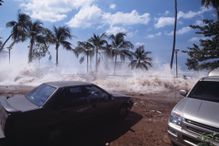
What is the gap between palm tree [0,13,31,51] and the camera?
31.9 metres

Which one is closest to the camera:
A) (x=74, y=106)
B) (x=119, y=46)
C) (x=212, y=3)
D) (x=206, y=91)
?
(x=206, y=91)

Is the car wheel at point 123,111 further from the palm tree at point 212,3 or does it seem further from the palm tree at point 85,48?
the palm tree at point 85,48

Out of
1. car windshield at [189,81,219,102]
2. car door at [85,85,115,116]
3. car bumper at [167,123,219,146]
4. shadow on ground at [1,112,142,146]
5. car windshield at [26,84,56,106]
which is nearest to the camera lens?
car bumper at [167,123,219,146]

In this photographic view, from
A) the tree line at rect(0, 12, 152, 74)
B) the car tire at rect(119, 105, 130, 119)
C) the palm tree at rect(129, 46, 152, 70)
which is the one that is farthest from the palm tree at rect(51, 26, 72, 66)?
the car tire at rect(119, 105, 130, 119)

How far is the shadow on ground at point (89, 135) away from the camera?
17.8ft

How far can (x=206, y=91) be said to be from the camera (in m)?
5.46

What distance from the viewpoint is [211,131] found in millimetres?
3990

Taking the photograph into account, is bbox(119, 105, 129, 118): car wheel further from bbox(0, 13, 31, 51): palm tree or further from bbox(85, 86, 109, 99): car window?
bbox(0, 13, 31, 51): palm tree

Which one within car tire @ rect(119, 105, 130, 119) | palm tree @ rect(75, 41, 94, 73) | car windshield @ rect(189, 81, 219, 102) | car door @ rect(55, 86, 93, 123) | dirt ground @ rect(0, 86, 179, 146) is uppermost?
palm tree @ rect(75, 41, 94, 73)

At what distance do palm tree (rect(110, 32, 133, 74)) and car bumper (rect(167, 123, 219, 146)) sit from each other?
134 ft

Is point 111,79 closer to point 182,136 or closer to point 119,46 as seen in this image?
point 182,136

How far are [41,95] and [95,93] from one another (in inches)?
61.7

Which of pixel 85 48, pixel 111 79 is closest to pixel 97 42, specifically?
pixel 85 48

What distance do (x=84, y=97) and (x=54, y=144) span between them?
1476 millimetres
